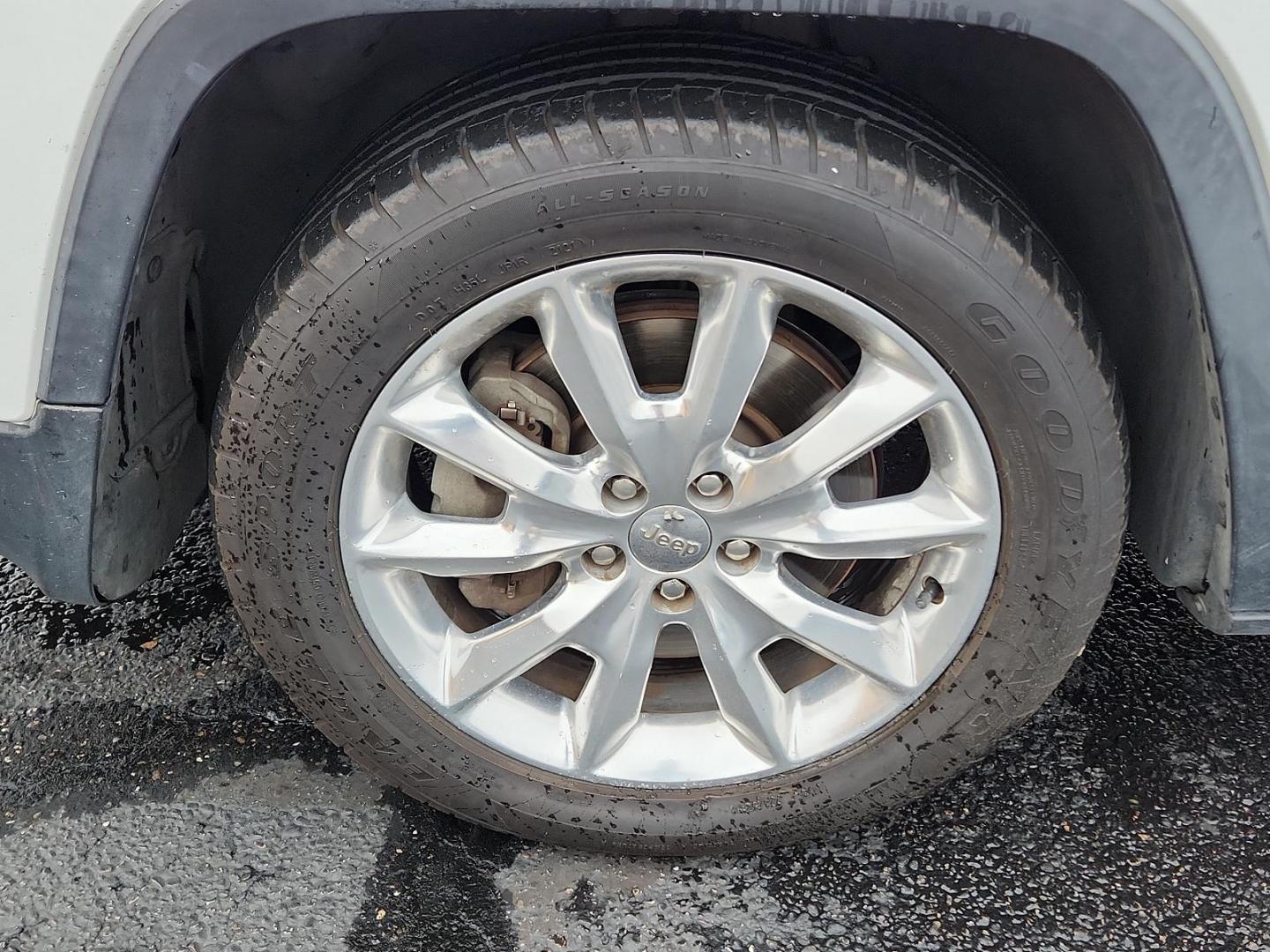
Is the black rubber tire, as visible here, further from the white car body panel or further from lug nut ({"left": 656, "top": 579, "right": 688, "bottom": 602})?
lug nut ({"left": 656, "top": 579, "right": 688, "bottom": 602})

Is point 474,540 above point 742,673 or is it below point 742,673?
below

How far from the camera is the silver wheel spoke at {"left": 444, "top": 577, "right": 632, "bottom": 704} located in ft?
5.15

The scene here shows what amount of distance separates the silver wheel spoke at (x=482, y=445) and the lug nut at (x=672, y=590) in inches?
6.5

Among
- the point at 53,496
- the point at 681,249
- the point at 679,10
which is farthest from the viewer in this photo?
the point at 53,496

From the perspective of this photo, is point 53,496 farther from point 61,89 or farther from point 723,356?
point 723,356

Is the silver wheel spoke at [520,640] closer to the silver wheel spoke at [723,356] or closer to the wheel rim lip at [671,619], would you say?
the wheel rim lip at [671,619]

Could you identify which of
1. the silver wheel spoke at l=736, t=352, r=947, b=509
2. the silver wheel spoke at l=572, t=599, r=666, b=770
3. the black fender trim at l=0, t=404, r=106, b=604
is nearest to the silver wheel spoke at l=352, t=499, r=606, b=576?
the silver wheel spoke at l=572, t=599, r=666, b=770

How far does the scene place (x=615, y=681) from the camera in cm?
162

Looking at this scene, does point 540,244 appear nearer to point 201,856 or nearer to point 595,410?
point 595,410

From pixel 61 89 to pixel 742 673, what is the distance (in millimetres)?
1191

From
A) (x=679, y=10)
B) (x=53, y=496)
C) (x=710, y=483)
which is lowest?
(x=53, y=496)

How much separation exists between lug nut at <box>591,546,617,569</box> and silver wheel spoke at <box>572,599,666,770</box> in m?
0.06

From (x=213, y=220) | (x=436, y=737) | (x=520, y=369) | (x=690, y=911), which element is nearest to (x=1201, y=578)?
(x=690, y=911)

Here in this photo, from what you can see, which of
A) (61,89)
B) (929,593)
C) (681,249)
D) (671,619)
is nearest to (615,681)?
(671,619)
